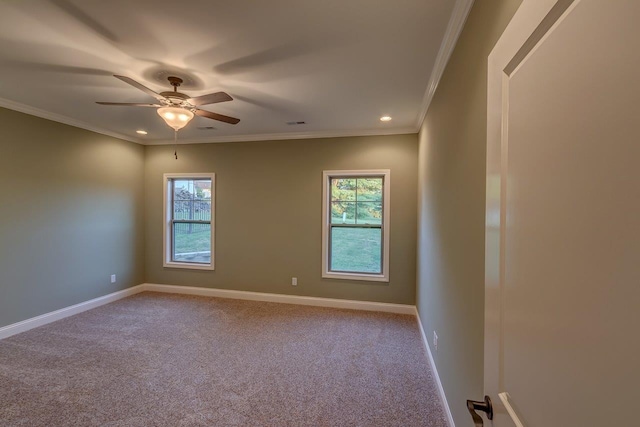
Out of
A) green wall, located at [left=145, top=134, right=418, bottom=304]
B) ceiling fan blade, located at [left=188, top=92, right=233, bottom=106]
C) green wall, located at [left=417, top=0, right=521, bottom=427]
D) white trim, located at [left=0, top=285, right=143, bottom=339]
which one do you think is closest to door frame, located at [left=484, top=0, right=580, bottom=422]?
green wall, located at [left=417, top=0, right=521, bottom=427]

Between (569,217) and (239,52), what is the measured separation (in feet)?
7.34

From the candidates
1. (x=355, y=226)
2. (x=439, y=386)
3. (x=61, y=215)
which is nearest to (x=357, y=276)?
(x=355, y=226)

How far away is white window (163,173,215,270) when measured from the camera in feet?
15.6

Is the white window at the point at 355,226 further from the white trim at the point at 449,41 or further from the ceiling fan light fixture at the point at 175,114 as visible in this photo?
the ceiling fan light fixture at the point at 175,114

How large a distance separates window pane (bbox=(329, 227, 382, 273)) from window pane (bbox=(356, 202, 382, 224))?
123 millimetres

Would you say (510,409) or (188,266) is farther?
(188,266)

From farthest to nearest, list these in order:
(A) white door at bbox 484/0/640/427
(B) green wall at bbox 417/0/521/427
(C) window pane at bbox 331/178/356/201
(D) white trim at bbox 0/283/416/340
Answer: (C) window pane at bbox 331/178/356/201 < (D) white trim at bbox 0/283/416/340 < (B) green wall at bbox 417/0/521/427 < (A) white door at bbox 484/0/640/427

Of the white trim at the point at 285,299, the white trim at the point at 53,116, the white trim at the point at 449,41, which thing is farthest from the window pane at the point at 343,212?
the white trim at the point at 53,116

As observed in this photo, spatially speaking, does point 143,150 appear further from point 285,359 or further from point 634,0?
point 634,0

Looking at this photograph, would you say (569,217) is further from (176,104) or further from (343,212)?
(343,212)

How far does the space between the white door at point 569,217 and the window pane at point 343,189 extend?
11.2 ft

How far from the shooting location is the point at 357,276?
4.10 meters

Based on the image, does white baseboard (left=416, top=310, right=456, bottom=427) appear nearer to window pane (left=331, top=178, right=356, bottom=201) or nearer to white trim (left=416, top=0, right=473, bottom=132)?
window pane (left=331, top=178, right=356, bottom=201)

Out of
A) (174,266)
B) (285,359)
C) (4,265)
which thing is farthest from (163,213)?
(285,359)
